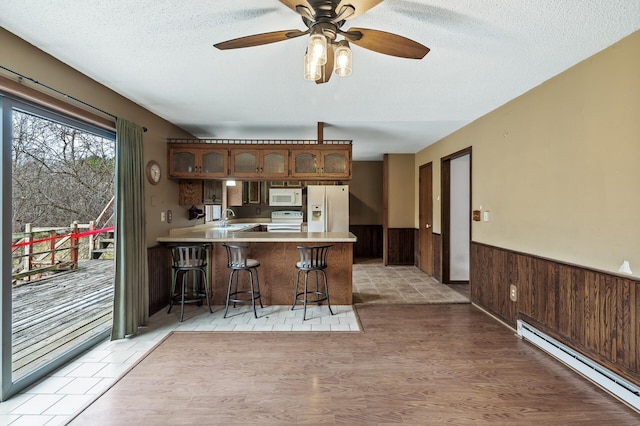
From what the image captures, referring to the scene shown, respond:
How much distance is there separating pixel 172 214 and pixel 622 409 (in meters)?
4.53

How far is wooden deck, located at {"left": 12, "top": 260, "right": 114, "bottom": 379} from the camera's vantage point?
2.47m

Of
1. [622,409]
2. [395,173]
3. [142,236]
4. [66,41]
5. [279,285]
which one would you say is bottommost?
[622,409]

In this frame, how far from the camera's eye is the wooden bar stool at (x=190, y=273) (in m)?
3.32

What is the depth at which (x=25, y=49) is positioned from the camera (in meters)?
1.99

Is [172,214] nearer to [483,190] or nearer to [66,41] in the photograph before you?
[66,41]

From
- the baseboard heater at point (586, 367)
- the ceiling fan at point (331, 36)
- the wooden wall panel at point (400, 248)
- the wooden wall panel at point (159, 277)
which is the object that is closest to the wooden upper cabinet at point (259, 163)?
the wooden wall panel at point (159, 277)

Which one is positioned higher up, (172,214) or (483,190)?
(483,190)

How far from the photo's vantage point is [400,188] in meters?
6.11

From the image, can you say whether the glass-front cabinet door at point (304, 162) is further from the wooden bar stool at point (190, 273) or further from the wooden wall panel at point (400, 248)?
the wooden wall panel at point (400, 248)

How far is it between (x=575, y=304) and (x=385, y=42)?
7.78 feet

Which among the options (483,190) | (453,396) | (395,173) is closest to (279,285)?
(453,396)

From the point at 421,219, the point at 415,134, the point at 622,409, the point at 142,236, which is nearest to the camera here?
the point at 622,409

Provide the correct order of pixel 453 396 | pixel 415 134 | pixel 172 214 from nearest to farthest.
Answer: pixel 453 396
pixel 172 214
pixel 415 134

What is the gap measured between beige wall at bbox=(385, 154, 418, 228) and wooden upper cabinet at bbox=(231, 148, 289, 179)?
8.96 feet
